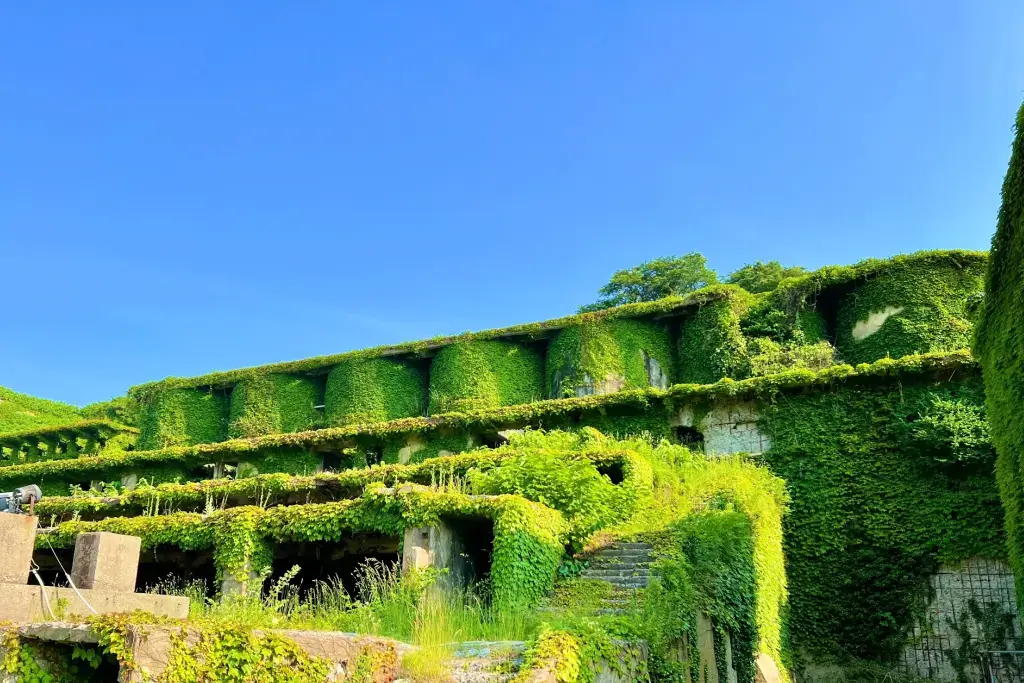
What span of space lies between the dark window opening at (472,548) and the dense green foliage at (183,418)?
24.3m

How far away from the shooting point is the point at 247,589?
54.2ft

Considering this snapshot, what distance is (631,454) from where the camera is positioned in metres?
18.0

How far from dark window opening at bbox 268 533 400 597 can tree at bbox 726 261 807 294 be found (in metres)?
27.6

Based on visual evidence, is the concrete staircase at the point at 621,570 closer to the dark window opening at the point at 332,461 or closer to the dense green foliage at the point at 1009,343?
the dense green foliage at the point at 1009,343

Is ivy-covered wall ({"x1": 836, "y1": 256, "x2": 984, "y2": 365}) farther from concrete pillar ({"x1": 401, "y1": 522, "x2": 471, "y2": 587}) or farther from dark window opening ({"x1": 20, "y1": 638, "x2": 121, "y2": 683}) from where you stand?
dark window opening ({"x1": 20, "y1": 638, "x2": 121, "y2": 683})

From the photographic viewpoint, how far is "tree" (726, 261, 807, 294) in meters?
41.8

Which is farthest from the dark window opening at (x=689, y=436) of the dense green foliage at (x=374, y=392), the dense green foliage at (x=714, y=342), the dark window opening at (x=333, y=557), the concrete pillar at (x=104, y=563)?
the concrete pillar at (x=104, y=563)

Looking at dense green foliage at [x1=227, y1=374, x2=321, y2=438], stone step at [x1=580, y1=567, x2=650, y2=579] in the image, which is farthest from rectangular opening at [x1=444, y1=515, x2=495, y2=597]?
dense green foliage at [x1=227, y1=374, x2=321, y2=438]

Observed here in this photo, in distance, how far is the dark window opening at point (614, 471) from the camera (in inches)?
706

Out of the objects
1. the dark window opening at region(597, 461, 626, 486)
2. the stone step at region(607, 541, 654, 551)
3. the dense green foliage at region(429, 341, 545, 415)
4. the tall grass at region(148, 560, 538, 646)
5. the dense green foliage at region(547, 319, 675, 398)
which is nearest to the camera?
the tall grass at region(148, 560, 538, 646)

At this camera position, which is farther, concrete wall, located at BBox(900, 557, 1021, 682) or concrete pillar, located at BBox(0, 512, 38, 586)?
concrete wall, located at BBox(900, 557, 1021, 682)

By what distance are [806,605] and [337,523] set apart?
11.3 metres

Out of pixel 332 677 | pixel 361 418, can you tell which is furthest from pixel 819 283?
pixel 332 677

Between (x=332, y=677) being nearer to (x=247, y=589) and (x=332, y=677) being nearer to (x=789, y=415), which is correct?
(x=247, y=589)
